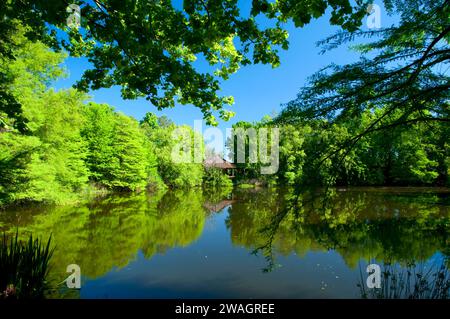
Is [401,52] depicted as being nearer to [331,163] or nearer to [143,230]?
[331,163]

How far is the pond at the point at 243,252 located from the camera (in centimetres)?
523

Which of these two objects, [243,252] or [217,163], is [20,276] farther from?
[217,163]

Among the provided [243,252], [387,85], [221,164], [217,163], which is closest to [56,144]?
[243,252]

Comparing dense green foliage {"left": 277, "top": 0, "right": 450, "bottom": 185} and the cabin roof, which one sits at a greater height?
the cabin roof

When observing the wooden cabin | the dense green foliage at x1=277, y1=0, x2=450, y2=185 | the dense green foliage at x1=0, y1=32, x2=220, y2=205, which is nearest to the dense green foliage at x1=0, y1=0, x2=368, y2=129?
the dense green foliage at x1=277, y1=0, x2=450, y2=185

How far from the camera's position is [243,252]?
347 inches

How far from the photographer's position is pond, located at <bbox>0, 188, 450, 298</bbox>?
206 inches

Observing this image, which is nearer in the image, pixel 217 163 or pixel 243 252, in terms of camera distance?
pixel 243 252

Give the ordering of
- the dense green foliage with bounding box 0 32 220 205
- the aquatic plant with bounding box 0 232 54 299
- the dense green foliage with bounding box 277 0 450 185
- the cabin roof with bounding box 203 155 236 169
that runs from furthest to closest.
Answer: the cabin roof with bounding box 203 155 236 169 → the dense green foliage with bounding box 0 32 220 205 → the aquatic plant with bounding box 0 232 54 299 → the dense green foliage with bounding box 277 0 450 185

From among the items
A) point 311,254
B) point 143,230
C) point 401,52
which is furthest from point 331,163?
point 143,230

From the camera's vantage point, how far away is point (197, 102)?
441 cm

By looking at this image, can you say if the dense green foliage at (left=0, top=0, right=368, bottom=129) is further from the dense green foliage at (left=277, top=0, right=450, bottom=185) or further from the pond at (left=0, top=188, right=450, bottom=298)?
the pond at (left=0, top=188, right=450, bottom=298)

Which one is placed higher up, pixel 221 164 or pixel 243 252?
pixel 221 164
